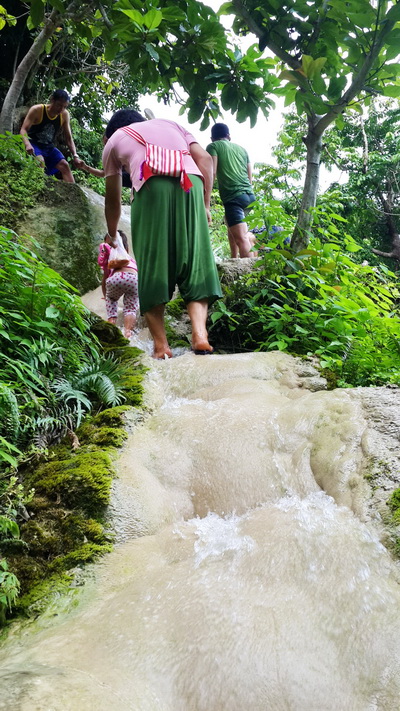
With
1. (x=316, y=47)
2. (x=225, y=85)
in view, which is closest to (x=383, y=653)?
(x=316, y=47)

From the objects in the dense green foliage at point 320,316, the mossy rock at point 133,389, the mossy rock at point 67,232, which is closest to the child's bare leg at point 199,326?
the dense green foliage at point 320,316

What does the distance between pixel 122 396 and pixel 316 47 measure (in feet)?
9.41

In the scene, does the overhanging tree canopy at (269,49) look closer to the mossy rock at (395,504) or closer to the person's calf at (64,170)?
the mossy rock at (395,504)

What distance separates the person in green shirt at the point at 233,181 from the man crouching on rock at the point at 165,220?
2365 millimetres

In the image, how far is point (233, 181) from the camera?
621cm

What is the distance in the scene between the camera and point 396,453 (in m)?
2.07

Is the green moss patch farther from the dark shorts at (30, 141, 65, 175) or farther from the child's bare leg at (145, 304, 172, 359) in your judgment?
A: the dark shorts at (30, 141, 65, 175)

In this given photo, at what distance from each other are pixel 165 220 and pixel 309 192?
54.1 inches

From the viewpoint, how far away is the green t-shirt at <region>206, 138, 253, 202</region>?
6207 mm

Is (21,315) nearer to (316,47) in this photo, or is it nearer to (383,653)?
(383,653)

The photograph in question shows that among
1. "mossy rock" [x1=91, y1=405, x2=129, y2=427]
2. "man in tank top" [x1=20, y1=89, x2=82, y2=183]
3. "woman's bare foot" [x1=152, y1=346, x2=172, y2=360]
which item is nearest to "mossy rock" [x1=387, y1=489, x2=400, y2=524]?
"mossy rock" [x1=91, y1=405, x2=129, y2=427]

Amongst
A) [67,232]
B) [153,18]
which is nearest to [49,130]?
[67,232]

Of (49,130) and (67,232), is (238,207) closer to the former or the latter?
(67,232)

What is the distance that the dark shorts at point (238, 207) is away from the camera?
6.18m
